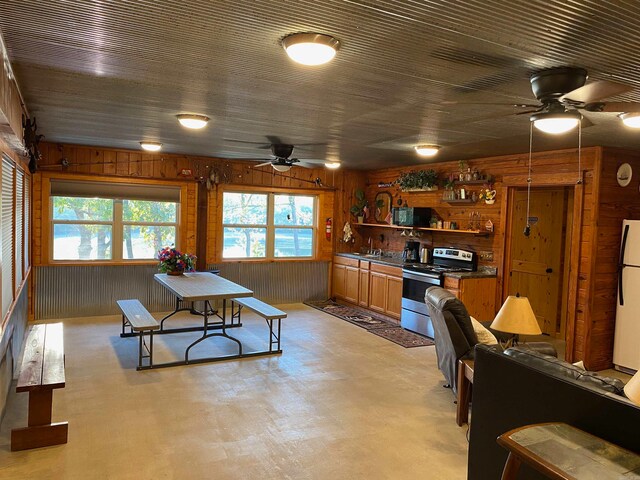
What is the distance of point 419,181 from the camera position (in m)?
7.05

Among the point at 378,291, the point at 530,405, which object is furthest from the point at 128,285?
the point at 530,405

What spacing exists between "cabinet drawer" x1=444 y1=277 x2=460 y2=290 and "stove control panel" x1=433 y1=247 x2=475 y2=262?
1.79 feet

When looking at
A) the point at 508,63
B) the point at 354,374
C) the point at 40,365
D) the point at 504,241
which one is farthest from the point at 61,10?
the point at 504,241

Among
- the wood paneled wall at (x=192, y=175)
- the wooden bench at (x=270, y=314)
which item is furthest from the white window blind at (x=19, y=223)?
the wooden bench at (x=270, y=314)

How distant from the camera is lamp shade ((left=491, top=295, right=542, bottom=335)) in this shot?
3.10m

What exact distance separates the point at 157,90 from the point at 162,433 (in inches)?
91.7

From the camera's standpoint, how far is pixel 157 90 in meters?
3.20

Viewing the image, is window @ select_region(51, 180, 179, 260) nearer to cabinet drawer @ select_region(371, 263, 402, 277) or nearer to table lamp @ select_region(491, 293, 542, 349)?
cabinet drawer @ select_region(371, 263, 402, 277)

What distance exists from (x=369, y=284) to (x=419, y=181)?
175cm

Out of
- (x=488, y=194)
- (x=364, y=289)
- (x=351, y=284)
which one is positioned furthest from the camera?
(x=351, y=284)

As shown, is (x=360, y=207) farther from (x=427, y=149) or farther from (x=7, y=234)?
(x=7, y=234)

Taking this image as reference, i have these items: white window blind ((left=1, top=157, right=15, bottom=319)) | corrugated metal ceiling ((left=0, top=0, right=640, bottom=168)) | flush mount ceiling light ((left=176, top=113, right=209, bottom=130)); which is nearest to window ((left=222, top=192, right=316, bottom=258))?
corrugated metal ceiling ((left=0, top=0, right=640, bottom=168))

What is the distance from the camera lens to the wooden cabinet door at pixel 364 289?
7.56 m

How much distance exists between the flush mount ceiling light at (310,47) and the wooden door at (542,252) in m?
4.84
